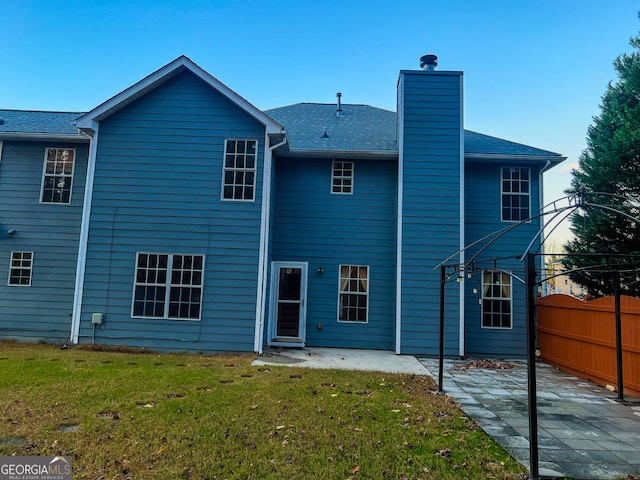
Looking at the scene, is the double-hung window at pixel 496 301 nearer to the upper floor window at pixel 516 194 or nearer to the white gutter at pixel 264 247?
the upper floor window at pixel 516 194

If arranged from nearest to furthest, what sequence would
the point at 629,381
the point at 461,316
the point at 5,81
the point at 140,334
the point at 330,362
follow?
the point at 629,381, the point at 330,362, the point at 140,334, the point at 461,316, the point at 5,81

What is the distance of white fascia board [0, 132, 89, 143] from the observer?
9.51 meters

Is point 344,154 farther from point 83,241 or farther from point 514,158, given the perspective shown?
point 83,241

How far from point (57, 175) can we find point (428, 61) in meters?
10.6

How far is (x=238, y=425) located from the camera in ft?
13.7

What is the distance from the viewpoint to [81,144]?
988 cm

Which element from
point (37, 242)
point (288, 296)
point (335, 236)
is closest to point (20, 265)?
point (37, 242)

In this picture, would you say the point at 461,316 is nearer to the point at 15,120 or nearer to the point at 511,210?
the point at 511,210

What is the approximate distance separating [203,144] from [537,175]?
8.86m

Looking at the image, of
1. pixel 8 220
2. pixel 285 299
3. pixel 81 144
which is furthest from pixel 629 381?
pixel 8 220

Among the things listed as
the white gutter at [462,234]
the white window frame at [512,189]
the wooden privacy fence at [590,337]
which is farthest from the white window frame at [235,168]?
the wooden privacy fence at [590,337]

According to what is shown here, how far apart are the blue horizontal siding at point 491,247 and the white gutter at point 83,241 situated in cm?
958

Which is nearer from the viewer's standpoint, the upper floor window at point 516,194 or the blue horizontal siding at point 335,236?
the blue horizontal siding at point 335,236

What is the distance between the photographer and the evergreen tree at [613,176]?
31.7 feet
